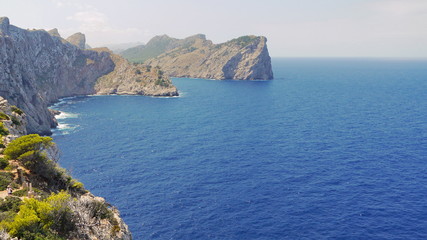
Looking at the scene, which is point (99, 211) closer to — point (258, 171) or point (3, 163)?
point (3, 163)

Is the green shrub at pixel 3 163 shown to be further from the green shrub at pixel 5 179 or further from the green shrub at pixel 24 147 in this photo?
the green shrub at pixel 5 179

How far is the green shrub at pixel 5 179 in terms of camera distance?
40.5 meters

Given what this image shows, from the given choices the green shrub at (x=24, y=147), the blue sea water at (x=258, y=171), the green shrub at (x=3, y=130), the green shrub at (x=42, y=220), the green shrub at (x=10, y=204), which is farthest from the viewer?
the blue sea water at (x=258, y=171)

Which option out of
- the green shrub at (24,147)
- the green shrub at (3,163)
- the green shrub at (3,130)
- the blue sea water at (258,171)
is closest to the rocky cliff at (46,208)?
the green shrub at (3,163)

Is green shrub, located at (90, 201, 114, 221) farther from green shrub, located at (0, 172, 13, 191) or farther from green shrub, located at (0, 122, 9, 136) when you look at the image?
green shrub, located at (0, 122, 9, 136)

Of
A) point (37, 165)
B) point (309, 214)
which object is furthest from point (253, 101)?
point (37, 165)

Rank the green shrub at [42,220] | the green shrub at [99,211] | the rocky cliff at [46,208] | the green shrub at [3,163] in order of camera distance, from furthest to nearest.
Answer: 1. the green shrub at [3,163]
2. the green shrub at [99,211]
3. the rocky cliff at [46,208]
4. the green shrub at [42,220]

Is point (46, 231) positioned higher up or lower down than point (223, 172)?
higher up

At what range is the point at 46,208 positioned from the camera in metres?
33.4

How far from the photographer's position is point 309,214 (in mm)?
66250

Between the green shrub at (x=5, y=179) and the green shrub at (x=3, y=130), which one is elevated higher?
the green shrub at (x=3, y=130)

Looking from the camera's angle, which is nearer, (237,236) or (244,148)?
(237,236)

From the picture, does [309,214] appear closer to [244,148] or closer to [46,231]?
[244,148]

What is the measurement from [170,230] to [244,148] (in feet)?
169
